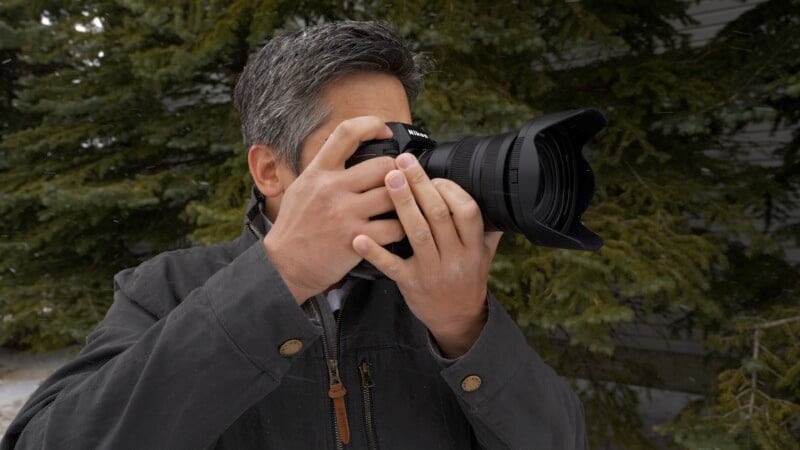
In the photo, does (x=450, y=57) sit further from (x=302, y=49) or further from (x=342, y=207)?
(x=342, y=207)

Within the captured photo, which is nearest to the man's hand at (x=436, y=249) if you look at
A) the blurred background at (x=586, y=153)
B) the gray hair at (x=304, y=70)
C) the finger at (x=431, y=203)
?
the finger at (x=431, y=203)

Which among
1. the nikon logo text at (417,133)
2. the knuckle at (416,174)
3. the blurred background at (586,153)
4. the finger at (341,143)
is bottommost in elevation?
the blurred background at (586,153)

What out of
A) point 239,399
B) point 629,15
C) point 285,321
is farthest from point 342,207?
point 629,15

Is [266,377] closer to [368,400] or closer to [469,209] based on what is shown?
[368,400]

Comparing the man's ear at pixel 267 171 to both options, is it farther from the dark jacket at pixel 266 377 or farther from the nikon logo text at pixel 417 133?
the nikon logo text at pixel 417 133

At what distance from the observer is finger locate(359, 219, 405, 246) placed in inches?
35.1

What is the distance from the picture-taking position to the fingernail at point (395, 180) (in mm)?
867

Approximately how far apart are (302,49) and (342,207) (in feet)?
1.62

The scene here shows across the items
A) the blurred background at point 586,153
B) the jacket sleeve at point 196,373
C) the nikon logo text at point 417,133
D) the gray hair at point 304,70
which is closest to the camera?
the jacket sleeve at point 196,373

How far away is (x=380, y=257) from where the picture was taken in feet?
2.94

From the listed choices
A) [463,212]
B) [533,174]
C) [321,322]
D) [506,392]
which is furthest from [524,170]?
[321,322]

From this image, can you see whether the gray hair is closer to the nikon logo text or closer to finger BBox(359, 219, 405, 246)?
the nikon logo text

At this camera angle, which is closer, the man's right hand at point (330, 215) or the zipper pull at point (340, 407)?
the man's right hand at point (330, 215)

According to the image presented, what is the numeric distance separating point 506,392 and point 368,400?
298 mm
